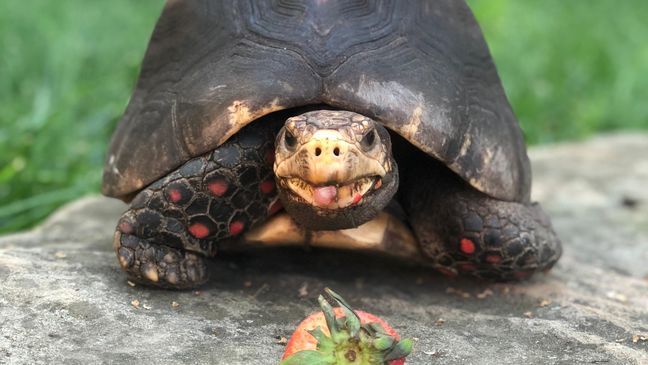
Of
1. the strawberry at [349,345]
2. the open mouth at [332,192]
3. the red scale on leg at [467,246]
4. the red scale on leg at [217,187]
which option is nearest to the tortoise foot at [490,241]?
the red scale on leg at [467,246]

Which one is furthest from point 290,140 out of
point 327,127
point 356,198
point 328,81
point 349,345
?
point 349,345

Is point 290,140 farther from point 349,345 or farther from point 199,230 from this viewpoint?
point 349,345

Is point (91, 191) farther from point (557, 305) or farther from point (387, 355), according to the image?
point (387, 355)

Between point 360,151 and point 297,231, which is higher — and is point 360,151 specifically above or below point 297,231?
above

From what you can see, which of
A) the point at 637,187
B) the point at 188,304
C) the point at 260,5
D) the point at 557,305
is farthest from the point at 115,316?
the point at 637,187

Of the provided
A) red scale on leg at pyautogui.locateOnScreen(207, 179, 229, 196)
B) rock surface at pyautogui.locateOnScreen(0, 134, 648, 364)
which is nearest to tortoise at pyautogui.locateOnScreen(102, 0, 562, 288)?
red scale on leg at pyautogui.locateOnScreen(207, 179, 229, 196)

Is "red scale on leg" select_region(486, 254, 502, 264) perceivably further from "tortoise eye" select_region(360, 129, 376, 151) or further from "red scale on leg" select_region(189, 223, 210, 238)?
"red scale on leg" select_region(189, 223, 210, 238)
